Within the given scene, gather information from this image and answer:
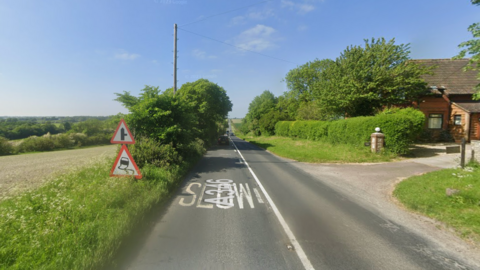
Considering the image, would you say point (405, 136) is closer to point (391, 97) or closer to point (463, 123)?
point (391, 97)

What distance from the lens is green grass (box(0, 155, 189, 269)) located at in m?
2.79

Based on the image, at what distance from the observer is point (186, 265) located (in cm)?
303

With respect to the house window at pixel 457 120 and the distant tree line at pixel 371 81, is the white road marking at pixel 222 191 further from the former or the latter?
the house window at pixel 457 120

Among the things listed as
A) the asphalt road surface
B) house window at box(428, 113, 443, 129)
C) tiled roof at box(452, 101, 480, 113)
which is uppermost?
tiled roof at box(452, 101, 480, 113)

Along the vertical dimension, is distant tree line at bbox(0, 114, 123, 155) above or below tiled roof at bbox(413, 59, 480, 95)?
below

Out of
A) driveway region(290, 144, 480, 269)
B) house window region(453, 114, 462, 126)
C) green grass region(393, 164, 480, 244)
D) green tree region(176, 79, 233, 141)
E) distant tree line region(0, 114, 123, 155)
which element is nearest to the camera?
driveway region(290, 144, 480, 269)

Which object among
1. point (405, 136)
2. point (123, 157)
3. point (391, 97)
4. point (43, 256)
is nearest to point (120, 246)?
point (43, 256)

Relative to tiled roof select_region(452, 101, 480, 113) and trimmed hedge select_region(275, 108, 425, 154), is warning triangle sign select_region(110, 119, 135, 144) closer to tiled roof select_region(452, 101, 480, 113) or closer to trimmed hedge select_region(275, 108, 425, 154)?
trimmed hedge select_region(275, 108, 425, 154)

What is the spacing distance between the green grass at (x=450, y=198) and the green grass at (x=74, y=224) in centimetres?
637

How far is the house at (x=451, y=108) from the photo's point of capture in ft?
59.6

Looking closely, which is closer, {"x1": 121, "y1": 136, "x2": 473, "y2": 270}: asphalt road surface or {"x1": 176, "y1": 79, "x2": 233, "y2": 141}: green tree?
{"x1": 121, "y1": 136, "x2": 473, "y2": 270}: asphalt road surface

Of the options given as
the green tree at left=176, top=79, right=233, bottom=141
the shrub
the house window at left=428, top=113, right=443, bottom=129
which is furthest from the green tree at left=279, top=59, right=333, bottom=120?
the shrub

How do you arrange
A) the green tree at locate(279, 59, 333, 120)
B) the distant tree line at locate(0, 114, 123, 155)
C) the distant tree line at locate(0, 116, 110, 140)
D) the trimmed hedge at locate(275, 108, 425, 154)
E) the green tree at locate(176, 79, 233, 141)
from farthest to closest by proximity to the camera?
the green tree at locate(279, 59, 333, 120) < the distant tree line at locate(0, 114, 123, 155) < the distant tree line at locate(0, 116, 110, 140) < the green tree at locate(176, 79, 233, 141) < the trimmed hedge at locate(275, 108, 425, 154)

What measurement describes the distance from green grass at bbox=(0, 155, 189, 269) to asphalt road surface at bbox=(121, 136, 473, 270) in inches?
18.5
